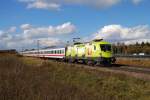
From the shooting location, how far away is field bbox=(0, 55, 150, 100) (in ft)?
34.8

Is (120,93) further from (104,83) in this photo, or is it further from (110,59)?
(110,59)

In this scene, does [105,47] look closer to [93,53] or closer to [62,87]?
[93,53]

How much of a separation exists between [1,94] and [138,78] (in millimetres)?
13372

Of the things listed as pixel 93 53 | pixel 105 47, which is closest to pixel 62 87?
pixel 105 47

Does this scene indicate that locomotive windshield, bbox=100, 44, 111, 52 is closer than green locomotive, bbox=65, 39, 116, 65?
No

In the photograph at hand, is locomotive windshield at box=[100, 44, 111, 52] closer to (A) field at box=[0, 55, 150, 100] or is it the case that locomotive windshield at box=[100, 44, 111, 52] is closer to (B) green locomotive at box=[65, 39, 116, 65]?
(B) green locomotive at box=[65, 39, 116, 65]

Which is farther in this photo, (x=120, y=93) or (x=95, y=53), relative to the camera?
(x=95, y=53)

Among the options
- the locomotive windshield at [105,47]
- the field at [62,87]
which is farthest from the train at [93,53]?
the field at [62,87]

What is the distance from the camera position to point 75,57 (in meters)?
46.9

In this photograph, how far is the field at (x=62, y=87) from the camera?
1061cm

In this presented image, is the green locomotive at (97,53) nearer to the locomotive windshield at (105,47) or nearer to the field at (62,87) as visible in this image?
the locomotive windshield at (105,47)

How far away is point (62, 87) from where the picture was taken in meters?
13.4

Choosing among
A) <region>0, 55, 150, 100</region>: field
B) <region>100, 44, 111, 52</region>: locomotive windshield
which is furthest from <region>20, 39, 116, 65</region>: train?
<region>0, 55, 150, 100</region>: field

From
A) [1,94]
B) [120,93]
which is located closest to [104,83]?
[120,93]
